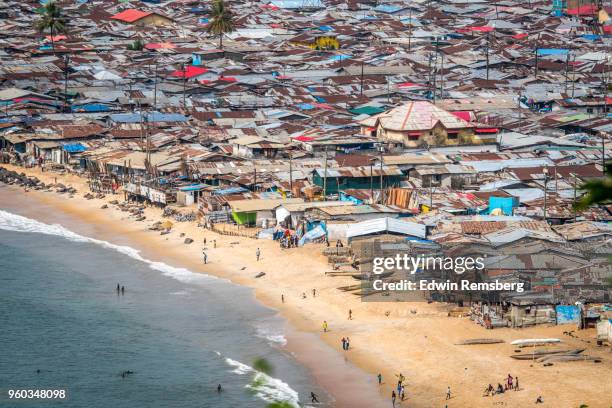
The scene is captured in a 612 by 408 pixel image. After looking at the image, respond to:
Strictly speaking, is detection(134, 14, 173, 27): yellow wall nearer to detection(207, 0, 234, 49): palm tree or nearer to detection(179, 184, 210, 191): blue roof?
detection(207, 0, 234, 49): palm tree

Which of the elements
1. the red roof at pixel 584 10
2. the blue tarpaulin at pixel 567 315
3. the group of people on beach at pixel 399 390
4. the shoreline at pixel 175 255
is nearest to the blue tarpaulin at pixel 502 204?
the shoreline at pixel 175 255

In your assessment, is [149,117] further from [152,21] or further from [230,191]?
[152,21]

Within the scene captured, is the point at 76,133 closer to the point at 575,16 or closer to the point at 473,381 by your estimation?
the point at 473,381

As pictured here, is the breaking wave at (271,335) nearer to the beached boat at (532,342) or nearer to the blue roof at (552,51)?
the beached boat at (532,342)

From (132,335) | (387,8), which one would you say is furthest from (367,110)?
(387,8)

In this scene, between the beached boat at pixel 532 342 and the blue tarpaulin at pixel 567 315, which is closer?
the beached boat at pixel 532 342

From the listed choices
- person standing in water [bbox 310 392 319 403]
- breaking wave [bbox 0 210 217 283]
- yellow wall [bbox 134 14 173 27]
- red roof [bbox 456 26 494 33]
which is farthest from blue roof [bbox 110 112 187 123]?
red roof [bbox 456 26 494 33]

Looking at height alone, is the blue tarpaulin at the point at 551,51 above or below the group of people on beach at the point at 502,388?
above
